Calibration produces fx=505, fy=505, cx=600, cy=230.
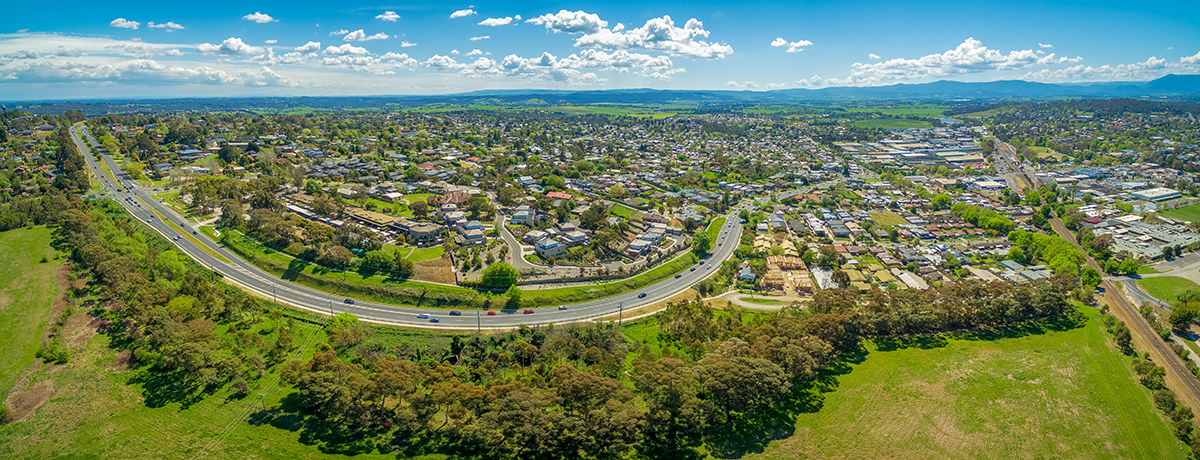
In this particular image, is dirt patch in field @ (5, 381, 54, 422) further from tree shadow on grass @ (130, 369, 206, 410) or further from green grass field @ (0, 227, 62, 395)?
tree shadow on grass @ (130, 369, 206, 410)

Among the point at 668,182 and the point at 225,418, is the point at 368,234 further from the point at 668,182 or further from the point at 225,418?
the point at 668,182

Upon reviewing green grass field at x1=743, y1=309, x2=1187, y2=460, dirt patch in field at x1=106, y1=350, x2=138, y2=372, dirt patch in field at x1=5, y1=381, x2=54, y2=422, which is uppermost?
dirt patch in field at x1=106, y1=350, x2=138, y2=372

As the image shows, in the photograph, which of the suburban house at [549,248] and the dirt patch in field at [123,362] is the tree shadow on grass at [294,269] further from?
the suburban house at [549,248]

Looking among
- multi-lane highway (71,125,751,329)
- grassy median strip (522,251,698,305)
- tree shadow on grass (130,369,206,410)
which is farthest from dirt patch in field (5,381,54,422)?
grassy median strip (522,251,698,305)

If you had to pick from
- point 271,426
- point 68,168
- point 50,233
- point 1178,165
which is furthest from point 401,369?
point 1178,165

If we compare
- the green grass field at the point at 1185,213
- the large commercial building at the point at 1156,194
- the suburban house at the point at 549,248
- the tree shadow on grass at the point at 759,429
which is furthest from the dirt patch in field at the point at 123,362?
the large commercial building at the point at 1156,194

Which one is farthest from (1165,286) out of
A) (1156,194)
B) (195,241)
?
(195,241)
